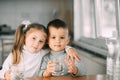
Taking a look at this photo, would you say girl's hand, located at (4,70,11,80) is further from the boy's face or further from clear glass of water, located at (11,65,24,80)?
the boy's face

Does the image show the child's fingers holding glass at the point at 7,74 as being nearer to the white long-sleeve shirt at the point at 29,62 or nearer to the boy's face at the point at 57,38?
the white long-sleeve shirt at the point at 29,62

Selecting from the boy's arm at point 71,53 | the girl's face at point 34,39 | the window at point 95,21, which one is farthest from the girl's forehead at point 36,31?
the window at point 95,21

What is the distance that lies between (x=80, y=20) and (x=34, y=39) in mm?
458

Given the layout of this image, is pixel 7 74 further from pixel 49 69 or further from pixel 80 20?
pixel 80 20

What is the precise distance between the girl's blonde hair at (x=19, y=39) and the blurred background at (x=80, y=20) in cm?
6

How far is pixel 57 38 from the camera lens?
96cm

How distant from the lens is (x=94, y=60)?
116 cm

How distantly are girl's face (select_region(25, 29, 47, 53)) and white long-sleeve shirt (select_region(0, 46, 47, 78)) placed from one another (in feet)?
0.09

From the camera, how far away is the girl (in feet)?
3.12

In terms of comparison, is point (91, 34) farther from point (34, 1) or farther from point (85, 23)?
point (34, 1)

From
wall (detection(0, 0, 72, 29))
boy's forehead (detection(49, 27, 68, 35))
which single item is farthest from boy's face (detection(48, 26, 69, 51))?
wall (detection(0, 0, 72, 29))

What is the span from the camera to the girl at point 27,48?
95 centimetres

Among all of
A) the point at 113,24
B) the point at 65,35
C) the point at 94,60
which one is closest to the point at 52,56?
the point at 65,35

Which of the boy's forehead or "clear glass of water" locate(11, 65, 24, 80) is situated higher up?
the boy's forehead
